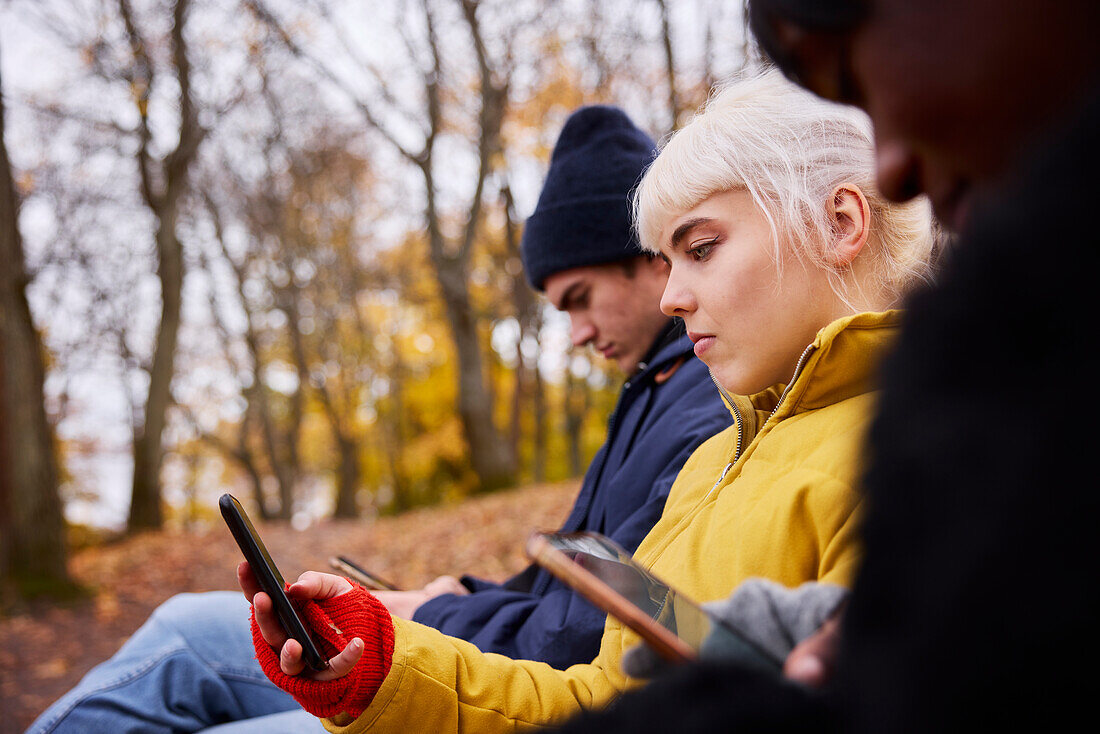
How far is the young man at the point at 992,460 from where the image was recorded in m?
0.49

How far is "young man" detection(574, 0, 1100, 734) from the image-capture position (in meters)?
0.49

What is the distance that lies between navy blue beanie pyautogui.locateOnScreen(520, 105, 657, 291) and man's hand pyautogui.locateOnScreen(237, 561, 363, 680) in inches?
65.9

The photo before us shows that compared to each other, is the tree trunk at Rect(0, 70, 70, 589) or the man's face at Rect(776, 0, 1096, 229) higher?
the man's face at Rect(776, 0, 1096, 229)

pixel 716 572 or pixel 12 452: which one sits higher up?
pixel 716 572

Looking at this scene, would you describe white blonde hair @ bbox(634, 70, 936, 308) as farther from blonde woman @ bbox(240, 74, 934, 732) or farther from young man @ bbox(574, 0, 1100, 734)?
young man @ bbox(574, 0, 1100, 734)

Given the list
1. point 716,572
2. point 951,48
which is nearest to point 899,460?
point 951,48

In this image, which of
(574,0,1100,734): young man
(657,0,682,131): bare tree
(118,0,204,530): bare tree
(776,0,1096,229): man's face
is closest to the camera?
(574,0,1100,734): young man

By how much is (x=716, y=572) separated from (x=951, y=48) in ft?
2.86

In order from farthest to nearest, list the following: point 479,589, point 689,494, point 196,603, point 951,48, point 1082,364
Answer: point 479,589 < point 196,603 < point 689,494 < point 951,48 < point 1082,364

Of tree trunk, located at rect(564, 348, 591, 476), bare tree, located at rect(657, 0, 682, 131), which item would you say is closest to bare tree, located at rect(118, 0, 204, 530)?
bare tree, located at rect(657, 0, 682, 131)

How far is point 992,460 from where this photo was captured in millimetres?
506

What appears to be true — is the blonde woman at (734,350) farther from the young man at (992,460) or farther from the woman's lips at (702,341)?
the young man at (992,460)

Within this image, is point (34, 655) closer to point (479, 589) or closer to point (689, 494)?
point (479, 589)

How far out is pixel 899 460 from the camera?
557mm
